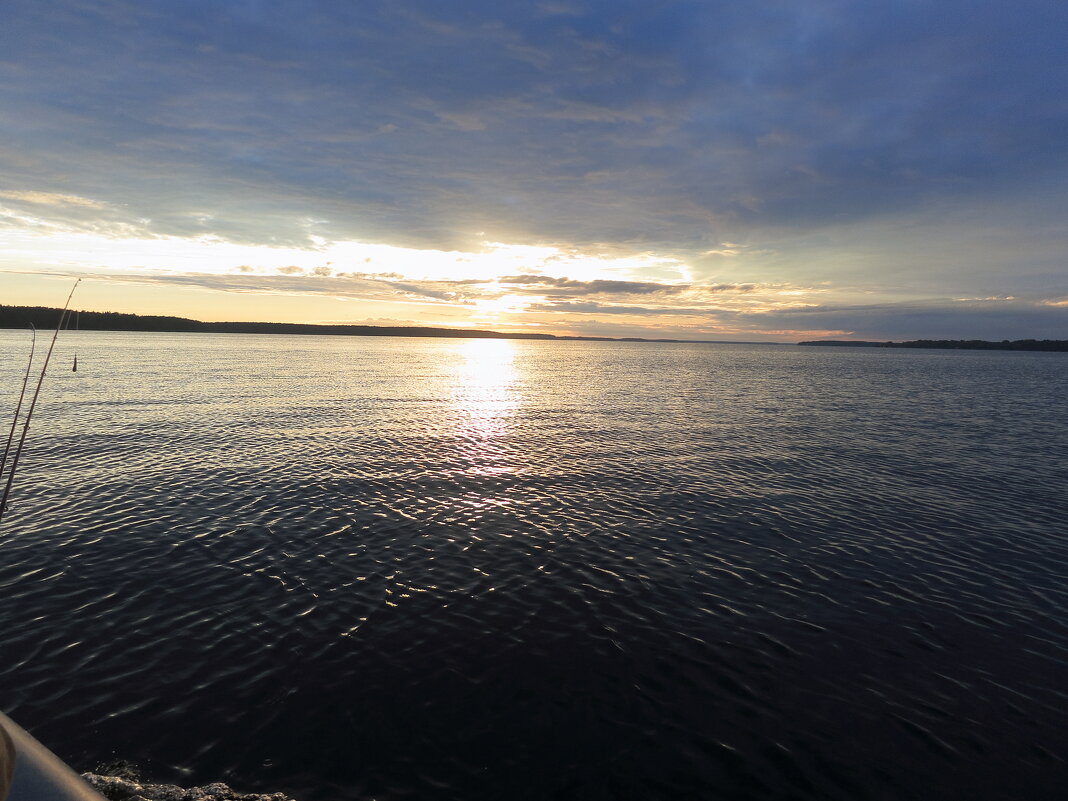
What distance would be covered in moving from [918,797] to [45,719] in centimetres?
2200

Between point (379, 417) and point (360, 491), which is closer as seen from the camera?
point (360, 491)

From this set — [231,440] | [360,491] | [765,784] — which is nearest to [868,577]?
[765,784]

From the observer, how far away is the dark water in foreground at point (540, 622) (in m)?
13.5

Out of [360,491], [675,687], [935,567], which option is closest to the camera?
[675,687]

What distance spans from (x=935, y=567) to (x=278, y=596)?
95.4ft

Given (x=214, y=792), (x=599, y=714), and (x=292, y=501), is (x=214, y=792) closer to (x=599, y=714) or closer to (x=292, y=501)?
(x=599, y=714)

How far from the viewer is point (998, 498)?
1401 inches

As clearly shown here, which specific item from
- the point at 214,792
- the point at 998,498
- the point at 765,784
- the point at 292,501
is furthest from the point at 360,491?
the point at 998,498

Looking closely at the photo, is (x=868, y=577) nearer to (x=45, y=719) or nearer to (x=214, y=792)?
(x=214, y=792)

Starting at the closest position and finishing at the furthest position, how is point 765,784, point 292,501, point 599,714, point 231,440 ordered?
point 765,784, point 599,714, point 292,501, point 231,440

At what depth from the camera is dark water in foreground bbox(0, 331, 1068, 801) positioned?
13.5 meters

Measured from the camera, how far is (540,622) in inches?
772

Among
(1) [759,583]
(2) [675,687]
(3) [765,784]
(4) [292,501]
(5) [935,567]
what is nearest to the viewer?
(3) [765,784]

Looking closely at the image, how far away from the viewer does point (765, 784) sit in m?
12.9
